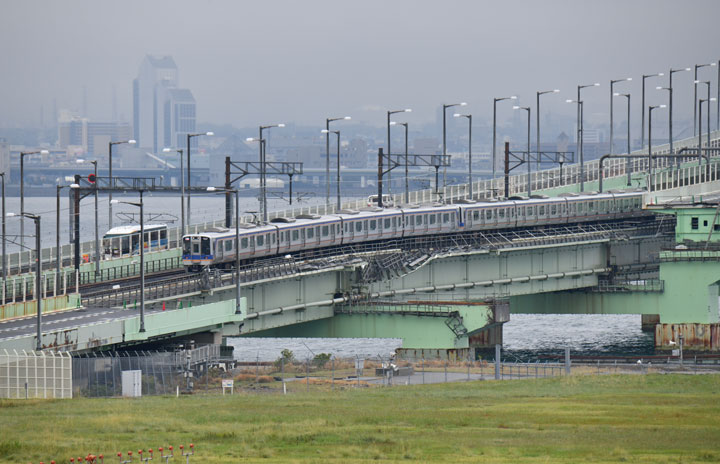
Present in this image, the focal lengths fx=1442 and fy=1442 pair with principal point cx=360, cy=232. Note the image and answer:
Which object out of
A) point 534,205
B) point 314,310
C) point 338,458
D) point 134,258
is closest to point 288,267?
point 314,310

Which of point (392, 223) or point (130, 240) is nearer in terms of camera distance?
point (130, 240)

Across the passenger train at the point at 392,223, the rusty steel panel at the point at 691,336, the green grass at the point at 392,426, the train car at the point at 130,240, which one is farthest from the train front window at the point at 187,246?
the rusty steel panel at the point at 691,336

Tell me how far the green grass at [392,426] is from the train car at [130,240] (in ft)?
132

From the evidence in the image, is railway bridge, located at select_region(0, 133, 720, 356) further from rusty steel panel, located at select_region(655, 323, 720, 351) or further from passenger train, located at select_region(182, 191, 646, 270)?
passenger train, located at select_region(182, 191, 646, 270)

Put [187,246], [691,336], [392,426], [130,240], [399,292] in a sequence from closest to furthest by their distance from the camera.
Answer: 1. [392,426]
2. [187,246]
3. [130,240]
4. [399,292]
5. [691,336]

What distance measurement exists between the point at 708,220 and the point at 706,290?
7576 mm

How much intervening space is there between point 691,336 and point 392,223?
26.5 m

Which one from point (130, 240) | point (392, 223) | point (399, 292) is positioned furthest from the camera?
point (392, 223)

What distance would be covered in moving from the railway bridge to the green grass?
11825 millimetres

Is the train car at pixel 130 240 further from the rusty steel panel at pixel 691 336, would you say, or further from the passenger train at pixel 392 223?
the rusty steel panel at pixel 691 336

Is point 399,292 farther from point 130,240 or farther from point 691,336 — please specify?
point 691,336

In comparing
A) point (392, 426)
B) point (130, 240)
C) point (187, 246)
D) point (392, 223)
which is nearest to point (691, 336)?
point (392, 223)

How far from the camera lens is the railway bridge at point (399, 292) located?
7831cm

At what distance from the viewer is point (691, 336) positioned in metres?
118
